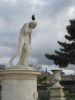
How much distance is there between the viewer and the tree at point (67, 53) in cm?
4512

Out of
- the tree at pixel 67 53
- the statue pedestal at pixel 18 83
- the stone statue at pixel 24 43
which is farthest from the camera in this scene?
the tree at pixel 67 53

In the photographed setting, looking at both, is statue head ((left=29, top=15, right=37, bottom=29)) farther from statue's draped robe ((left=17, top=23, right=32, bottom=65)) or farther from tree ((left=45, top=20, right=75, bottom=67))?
tree ((left=45, top=20, right=75, bottom=67))

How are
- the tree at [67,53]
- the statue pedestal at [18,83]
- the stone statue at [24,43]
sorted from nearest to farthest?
1. the statue pedestal at [18,83]
2. the stone statue at [24,43]
3. the tree at [67,53]

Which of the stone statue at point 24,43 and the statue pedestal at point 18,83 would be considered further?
the stone statue at point 24,43

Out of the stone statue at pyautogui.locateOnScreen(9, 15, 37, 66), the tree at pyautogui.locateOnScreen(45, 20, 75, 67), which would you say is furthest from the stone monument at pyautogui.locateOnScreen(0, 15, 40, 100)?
the tree at pyautogui.locateOnScreen(45, 20, 75, 67)

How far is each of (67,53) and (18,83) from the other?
114 feet

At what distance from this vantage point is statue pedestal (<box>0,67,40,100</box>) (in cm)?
1112

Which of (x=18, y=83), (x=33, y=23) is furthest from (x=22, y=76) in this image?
(x=33, y=23)

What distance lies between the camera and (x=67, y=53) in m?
45.8

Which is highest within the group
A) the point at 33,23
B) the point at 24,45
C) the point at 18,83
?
the point at 33,23

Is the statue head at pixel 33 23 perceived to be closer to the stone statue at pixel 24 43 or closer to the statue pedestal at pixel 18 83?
the stone statue at pixel 24 43

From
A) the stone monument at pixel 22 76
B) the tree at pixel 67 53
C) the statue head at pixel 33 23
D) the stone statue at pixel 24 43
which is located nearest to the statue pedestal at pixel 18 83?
the stone monument at pixel 22 76

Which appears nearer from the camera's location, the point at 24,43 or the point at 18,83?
the point at 18,83

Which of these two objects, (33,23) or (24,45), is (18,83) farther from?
(33,23)
